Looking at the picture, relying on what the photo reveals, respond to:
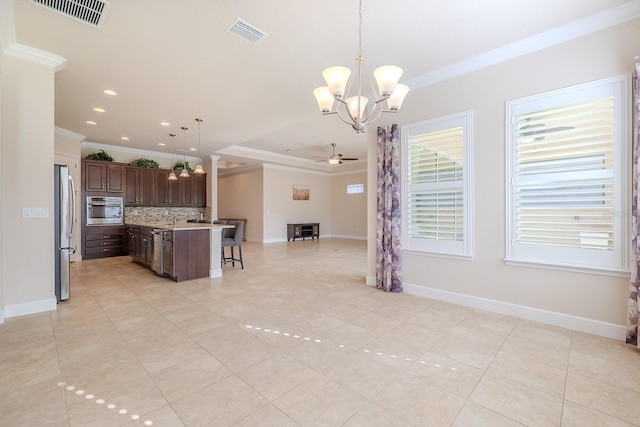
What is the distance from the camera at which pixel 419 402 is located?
1.83m

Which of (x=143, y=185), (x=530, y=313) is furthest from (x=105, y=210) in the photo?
(x=530, y=313)

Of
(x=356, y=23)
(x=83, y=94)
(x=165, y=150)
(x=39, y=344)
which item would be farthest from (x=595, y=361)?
(x=165, y=150)

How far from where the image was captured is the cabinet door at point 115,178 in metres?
7.55

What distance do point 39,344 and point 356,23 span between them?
4.25 m

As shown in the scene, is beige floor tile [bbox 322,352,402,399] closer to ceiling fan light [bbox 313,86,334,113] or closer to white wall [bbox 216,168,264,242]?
ceiling fan light [bbox 313,86,334,113]

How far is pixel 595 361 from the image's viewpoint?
91.2 inches

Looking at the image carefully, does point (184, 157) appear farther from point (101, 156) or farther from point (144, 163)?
point (101, 156)

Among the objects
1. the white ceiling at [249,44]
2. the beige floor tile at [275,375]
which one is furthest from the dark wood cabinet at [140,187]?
the beige floor tile at [275,375]

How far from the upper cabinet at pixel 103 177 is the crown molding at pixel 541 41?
7821 millimetres

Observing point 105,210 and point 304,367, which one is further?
point 105,210

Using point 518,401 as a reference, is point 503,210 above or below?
above

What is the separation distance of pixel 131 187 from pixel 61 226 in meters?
4.60

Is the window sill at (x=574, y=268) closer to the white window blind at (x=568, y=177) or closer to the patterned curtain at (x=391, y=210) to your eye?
the white window blind at (x=568, y=177)

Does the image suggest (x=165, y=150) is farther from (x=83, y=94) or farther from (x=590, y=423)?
(x=590, y=423)
